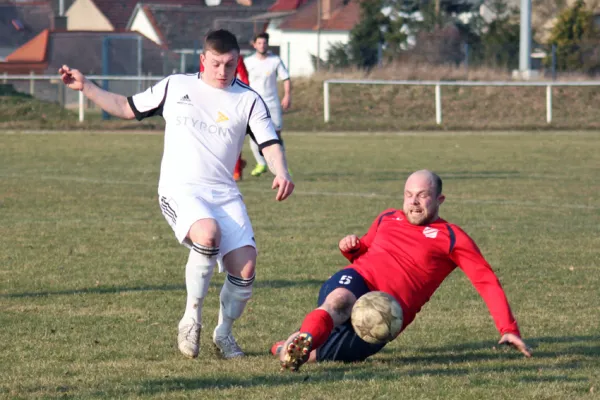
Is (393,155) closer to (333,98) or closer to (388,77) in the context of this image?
(333,98)

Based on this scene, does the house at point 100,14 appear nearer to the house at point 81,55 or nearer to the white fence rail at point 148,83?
the house at point 81,55

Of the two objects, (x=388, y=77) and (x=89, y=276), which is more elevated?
(x=388, y=77)

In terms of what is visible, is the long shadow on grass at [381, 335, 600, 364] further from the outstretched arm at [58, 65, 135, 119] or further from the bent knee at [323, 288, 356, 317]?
the outstretched arm at [58, 65, 135, 119]

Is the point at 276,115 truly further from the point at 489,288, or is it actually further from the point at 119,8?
the point at 119,8

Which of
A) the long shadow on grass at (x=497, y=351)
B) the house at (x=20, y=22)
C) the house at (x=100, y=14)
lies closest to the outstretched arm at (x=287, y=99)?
the long shadow on grass at (x=497, y=351)

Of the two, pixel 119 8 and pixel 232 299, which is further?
pixel 119 8

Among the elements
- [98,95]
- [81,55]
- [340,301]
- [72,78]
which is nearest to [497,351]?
[340,301]

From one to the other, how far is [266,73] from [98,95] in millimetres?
11490

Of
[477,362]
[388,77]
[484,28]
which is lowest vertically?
[477,362]

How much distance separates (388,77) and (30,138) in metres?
18.0

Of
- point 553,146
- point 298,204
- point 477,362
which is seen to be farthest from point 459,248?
point 553,146

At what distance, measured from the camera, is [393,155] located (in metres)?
22.3

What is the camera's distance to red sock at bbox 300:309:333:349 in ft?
17.6

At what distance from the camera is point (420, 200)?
587cm
